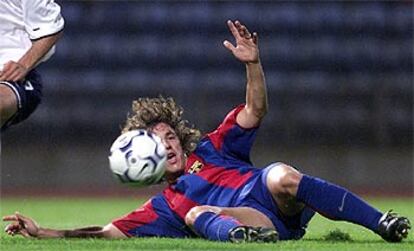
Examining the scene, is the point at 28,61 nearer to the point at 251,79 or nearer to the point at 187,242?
the point at 251,79

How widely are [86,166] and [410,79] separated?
12.2 ft

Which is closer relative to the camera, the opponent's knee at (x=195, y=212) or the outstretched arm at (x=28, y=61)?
the opponent's knee at (x=195, y=212)

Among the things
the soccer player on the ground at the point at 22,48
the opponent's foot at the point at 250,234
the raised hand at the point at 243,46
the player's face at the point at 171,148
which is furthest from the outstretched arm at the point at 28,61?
the opponent's foot at the point at 250,234

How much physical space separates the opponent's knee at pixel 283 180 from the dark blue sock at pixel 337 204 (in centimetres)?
4

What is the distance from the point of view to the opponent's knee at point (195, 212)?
8.09 metres

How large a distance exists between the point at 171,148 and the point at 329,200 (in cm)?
89

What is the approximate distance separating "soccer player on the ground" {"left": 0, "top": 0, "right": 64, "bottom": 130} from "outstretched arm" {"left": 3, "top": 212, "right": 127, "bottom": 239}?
59 centimetres

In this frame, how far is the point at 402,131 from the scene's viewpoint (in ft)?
57.8

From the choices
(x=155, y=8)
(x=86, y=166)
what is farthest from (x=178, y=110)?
(x=155, y=8)

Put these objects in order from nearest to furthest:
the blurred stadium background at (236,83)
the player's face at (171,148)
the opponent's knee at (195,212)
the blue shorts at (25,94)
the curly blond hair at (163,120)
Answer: the opponent's knee at (195,212) < the player's face at (171,148) < the curly blond hair at (163,120) < the blue shorts at (25,94) < the blurred stadium background at (236,83)

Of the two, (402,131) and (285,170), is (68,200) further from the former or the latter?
(285,170)

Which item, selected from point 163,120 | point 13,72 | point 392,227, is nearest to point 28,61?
point 13,72

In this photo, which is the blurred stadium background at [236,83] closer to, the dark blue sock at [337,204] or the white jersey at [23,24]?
the white jersey at [23,24]

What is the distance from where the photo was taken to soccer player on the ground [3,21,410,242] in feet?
26.2
